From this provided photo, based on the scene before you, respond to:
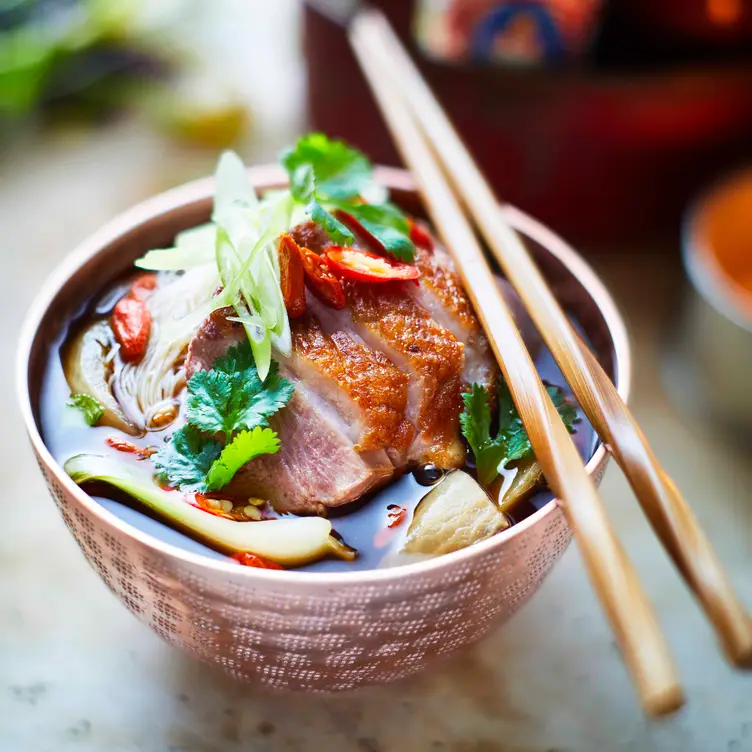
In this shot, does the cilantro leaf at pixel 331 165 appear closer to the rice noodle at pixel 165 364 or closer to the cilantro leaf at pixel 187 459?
the rice noodle at pixel 165 364

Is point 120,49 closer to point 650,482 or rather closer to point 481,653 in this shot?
point 481,653

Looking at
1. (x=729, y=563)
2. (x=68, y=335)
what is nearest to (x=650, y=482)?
(x=729, y=563)

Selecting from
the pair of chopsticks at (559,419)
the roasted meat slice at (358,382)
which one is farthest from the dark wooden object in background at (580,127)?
the roasted meat slice at (358,382)

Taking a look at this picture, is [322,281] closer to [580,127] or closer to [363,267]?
[363,267]

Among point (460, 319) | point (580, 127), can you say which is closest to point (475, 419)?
point (460, 319)

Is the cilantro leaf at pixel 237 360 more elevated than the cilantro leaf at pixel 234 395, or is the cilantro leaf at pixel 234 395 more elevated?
the cilantro leaf at pixel 237 360
